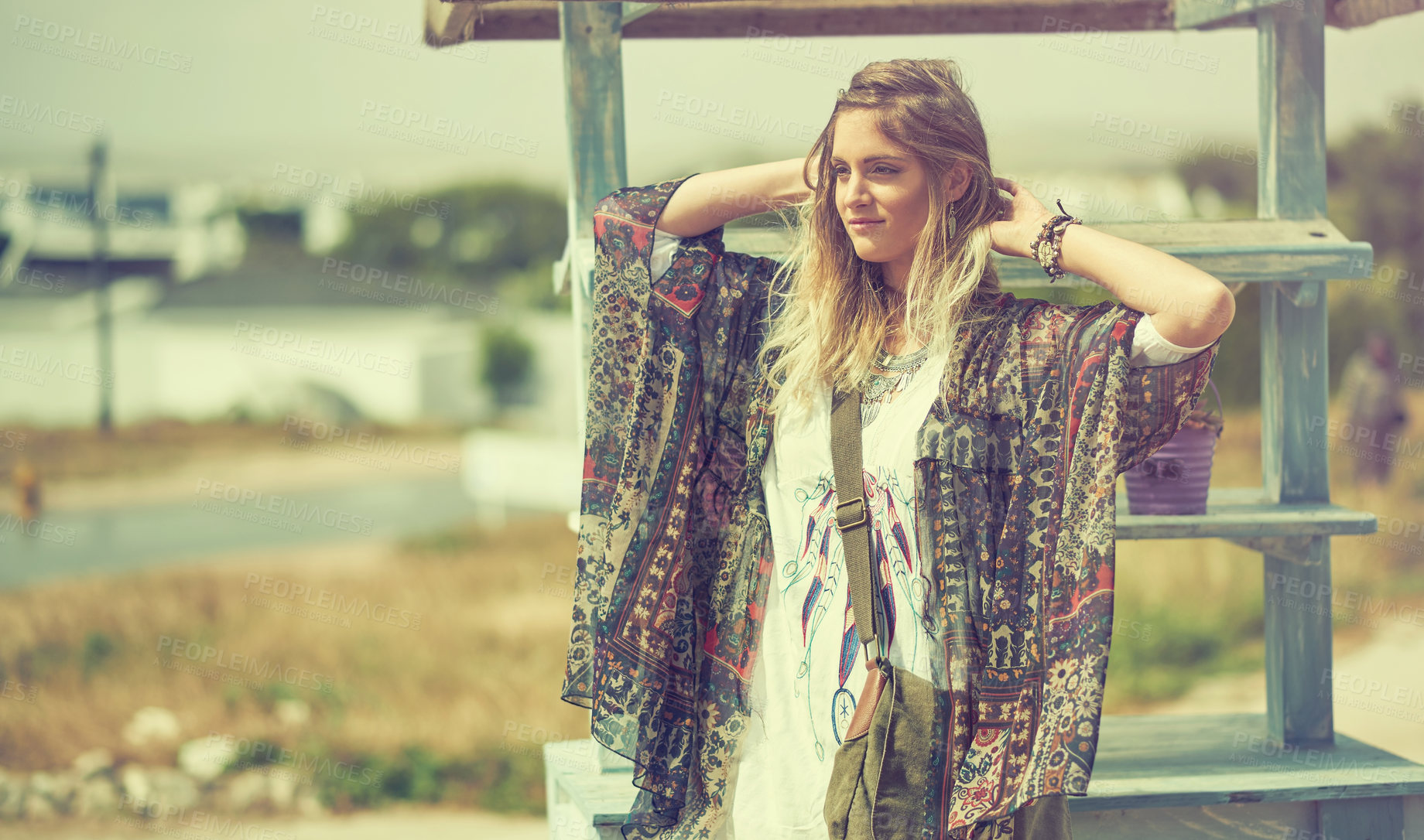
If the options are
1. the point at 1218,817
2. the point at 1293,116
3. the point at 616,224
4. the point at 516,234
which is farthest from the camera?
the point at 516,234

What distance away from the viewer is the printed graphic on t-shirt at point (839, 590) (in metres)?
2.07

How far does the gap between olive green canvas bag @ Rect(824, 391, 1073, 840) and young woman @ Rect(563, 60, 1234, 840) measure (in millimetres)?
38

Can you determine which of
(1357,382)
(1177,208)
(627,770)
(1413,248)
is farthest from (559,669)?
(1177,208)

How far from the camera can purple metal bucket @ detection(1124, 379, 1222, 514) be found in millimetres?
2846

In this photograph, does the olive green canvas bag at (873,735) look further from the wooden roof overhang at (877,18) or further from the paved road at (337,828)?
the paved road at (337,828)

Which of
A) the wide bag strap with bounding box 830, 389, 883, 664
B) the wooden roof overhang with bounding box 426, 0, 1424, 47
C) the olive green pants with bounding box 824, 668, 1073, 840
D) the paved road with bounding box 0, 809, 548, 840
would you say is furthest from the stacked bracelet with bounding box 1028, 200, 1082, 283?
the paved road with bounding box 0, 809, 548, 840

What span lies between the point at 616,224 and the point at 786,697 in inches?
37.3

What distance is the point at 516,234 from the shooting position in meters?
42.8

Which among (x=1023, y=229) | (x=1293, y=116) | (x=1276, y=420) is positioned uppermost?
(x=1293, y=116)

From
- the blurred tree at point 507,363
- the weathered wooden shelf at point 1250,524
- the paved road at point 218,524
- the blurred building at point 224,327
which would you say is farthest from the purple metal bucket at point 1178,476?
the blurred tree at point 507,363

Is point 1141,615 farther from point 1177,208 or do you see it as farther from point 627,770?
point 1177,208

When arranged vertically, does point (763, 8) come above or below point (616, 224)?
above

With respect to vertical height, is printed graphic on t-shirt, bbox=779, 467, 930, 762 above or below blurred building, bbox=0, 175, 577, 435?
below

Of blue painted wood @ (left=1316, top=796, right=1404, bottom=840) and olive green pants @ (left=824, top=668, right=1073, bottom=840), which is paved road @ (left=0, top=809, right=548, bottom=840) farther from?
olive green pants @ (left=824, top=668, right=1073, bottom=840)
